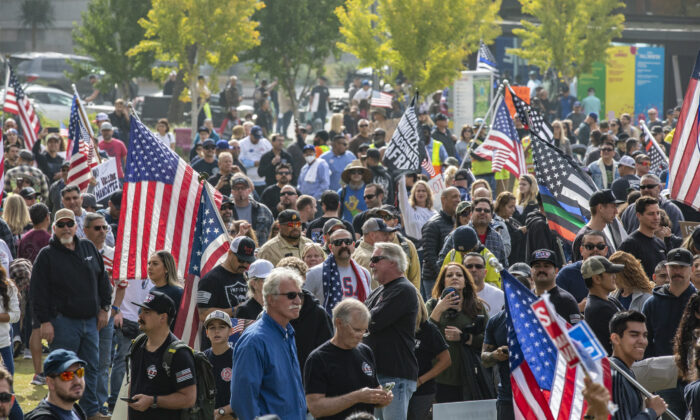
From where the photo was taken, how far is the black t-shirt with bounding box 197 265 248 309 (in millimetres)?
9469

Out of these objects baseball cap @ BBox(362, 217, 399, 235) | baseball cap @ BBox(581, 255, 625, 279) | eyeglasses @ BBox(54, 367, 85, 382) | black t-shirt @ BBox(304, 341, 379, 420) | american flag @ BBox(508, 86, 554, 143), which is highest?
american flag @ BBox(508, 86, 554, 143)

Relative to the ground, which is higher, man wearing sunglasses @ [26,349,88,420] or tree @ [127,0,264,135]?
tree @ [127,0,264,135]

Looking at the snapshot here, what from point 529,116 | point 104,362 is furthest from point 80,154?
point 529,116

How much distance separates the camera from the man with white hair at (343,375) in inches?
281

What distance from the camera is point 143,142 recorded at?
11.4 meters

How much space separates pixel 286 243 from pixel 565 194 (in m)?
3.47

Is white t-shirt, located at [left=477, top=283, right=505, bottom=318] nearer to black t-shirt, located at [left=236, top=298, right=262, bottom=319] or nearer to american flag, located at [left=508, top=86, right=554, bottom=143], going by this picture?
black t-shirt, located at [left=236, top=298, right=262, bottom=319]

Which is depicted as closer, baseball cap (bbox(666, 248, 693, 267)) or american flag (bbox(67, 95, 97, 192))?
baseball cap (bbox(666, 248, 693, 267))

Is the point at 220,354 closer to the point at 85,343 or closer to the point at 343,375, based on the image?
the point at 343,375

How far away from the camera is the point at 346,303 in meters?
7.21

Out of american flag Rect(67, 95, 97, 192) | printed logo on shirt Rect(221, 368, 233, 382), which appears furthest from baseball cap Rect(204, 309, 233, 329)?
american flag Rect(67, 95, 97, 192)

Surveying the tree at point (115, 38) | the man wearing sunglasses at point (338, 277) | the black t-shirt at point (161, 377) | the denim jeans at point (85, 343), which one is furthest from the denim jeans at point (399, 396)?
the tree at point (115, 38)

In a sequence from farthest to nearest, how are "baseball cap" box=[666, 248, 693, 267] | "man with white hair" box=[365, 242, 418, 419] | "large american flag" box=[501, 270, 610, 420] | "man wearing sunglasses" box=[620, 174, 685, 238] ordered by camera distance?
"man wearing sunglasses" box=[620, 174, 685, 238], "baseball cap" box=[666, 248, 693, 267], "man with white hair" box=[365, 242, 418, 419], "large american flag" box=[501, 270, 610, 420]

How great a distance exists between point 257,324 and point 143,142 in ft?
15.6
